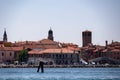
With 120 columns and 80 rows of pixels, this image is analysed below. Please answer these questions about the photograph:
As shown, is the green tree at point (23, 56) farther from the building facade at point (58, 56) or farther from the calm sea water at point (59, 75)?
the calm sea water at point (59, 75)

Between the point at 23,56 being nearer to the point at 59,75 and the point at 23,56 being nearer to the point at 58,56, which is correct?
the point at 58,56

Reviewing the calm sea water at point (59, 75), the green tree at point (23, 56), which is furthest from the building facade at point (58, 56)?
the calm sea water at point (59, 75)

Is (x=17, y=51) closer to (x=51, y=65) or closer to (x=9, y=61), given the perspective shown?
(x=9, y=61)

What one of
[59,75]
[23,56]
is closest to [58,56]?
[23,56]

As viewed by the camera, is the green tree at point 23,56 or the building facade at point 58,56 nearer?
the green tree at point 23,56

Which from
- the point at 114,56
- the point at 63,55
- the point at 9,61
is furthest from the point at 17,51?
the point at 114,56

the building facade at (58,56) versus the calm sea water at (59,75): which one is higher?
the building facade at (58,56)

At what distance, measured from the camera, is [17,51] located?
171125 mm

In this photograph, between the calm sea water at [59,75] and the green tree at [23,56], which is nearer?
the calm sea water at [59,75]

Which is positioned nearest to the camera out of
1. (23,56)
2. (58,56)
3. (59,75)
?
(59,75)

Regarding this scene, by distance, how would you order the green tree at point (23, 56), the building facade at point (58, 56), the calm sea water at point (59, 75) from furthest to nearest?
1. the building facade at point (58, 56)
2. the green tree at point (23, 56)
3. the calm sea water at point (59, 75)

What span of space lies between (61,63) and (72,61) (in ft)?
9.17

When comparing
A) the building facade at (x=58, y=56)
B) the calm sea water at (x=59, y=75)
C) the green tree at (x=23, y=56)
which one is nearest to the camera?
the calm sea water at (x=59, y=75)

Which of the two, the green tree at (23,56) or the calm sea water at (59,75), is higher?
the green tree at (23,56)
